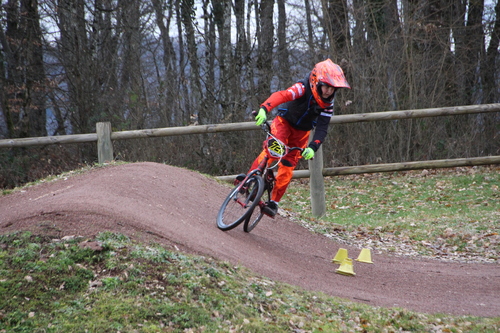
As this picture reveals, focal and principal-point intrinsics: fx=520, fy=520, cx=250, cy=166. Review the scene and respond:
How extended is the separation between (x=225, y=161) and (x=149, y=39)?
13.7 metres

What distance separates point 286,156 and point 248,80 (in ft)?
31.0

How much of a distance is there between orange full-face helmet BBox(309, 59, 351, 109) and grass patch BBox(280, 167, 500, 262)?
9.28 feet

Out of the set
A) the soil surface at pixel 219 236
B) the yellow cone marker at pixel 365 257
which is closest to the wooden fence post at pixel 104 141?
the soil surface at pixel 219 236

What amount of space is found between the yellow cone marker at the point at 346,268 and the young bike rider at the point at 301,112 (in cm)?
109

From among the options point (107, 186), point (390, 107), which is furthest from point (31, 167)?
point (390, 107)

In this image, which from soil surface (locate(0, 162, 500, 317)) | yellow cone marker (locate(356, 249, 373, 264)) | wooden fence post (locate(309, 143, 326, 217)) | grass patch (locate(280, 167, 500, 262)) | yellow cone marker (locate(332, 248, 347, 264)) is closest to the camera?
soil surface (locate(0, 162, 500, 317))

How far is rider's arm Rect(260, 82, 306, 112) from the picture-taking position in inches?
258

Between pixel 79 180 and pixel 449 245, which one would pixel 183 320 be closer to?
pixel 79 180

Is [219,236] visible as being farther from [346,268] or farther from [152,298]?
[152,298]

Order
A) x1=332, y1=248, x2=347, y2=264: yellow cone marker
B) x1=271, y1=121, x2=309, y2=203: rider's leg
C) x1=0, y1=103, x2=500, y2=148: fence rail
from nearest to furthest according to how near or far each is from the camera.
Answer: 1. x1=332, y1=248, x2=347, y2=264: yellow cone marker
2. x1=271, y1=121, x2=309, y2=203: rider's leg
3. x1=0, y1=103, x2=500, y2=148: fence rail

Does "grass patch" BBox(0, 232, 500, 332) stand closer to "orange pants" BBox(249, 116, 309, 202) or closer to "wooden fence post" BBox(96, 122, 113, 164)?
"orange pants" BBox(249, 116, 309, 202)

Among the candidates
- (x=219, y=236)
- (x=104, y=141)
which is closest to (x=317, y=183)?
(x=104, y=141)

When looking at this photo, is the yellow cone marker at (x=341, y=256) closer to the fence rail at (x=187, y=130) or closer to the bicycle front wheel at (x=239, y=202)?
the bicycle front wheel at (x=239, y=202)

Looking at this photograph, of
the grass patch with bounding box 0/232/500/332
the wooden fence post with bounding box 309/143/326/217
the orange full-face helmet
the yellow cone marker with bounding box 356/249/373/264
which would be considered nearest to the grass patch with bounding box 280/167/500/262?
the wooden fence post with bounding box 309/143/326/217
